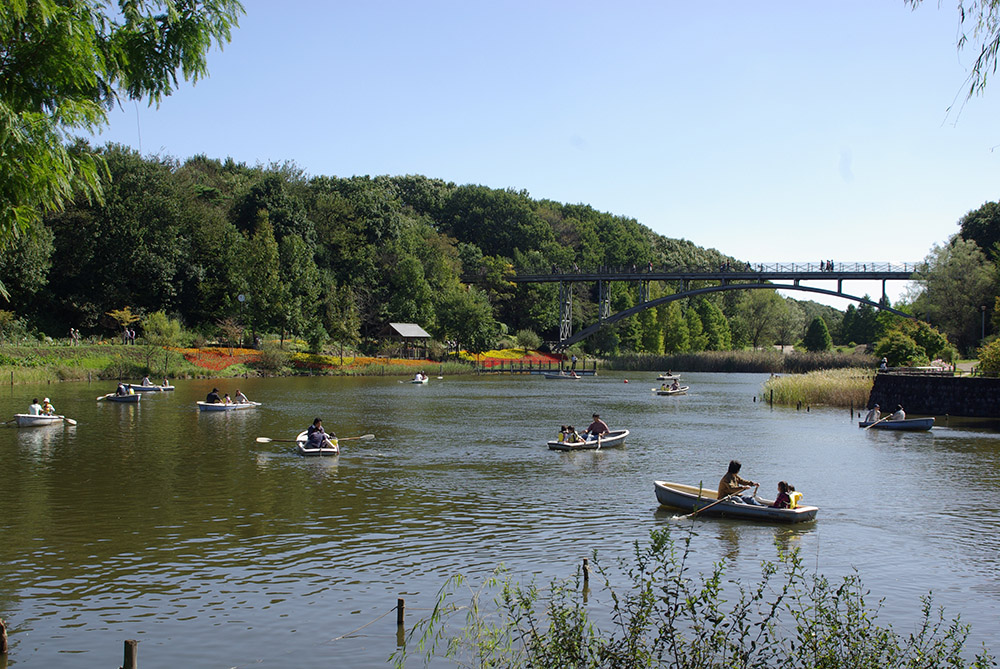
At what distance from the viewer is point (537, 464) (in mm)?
28141

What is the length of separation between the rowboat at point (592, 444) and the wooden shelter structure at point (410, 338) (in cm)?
5583

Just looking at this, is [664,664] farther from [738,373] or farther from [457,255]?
[457,255]

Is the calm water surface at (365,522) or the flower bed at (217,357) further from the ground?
the flower bed at (217,357)

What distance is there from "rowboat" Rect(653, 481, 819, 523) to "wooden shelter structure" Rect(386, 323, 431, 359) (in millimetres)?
67035

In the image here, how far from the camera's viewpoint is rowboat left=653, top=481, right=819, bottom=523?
1939 cm

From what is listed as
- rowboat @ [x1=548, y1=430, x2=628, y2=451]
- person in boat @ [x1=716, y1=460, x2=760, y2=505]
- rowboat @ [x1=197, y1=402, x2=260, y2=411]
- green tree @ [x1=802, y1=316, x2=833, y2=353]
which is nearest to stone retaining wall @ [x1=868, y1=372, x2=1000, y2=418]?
rowboat @ [x1=548, y1=430, x2=628, y2=451]

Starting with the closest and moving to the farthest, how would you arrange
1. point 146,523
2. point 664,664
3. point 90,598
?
1. point 664,664
2. point 90,598
3. point 146,523

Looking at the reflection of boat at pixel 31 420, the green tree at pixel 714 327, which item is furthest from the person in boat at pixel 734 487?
the green tree at pixel 714 327

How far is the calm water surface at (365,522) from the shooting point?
1240 centimetres

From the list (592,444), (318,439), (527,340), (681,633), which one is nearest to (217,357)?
(318,439)

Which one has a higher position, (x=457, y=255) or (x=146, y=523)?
(x=457, y=255)

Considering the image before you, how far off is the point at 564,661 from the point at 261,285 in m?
71.3

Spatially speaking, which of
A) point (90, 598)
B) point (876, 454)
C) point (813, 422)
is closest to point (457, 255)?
point (813, 422)

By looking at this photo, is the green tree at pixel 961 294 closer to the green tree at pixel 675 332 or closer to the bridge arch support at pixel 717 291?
the bridge arch support at pixel 717 291
